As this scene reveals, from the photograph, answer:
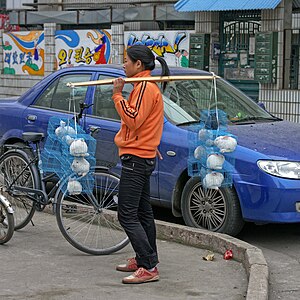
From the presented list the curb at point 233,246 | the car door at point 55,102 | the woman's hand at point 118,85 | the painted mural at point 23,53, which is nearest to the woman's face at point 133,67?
the woman's hand at point 118,85

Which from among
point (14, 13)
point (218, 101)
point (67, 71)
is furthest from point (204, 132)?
point (14, 13)

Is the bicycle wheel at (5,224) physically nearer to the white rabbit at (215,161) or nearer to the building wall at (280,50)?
the white rabbit at (215,161)

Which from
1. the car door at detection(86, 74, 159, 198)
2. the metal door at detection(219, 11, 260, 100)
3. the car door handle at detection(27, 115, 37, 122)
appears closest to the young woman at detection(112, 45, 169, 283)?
the car door at detection(86, 74, 159, 198)

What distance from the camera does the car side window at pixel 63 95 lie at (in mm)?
8695

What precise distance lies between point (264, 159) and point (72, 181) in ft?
→ 5.88

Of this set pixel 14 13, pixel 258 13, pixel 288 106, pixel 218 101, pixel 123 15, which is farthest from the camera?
pixel 14 13

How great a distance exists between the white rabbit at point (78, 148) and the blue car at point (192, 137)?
1.12 metres

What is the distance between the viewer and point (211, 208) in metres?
7.44

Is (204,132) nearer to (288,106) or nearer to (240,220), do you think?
(240,220)

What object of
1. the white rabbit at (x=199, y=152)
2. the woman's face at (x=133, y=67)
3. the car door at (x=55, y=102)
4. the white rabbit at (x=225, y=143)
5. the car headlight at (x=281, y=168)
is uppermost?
the woman's face at (x=133, y=67)

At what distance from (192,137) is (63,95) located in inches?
86.8

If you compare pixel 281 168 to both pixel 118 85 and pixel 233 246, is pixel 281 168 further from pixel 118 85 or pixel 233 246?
pixel 118 85

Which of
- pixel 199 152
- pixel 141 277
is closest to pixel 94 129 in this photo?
pixel 199 152

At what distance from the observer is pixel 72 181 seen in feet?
22.1
